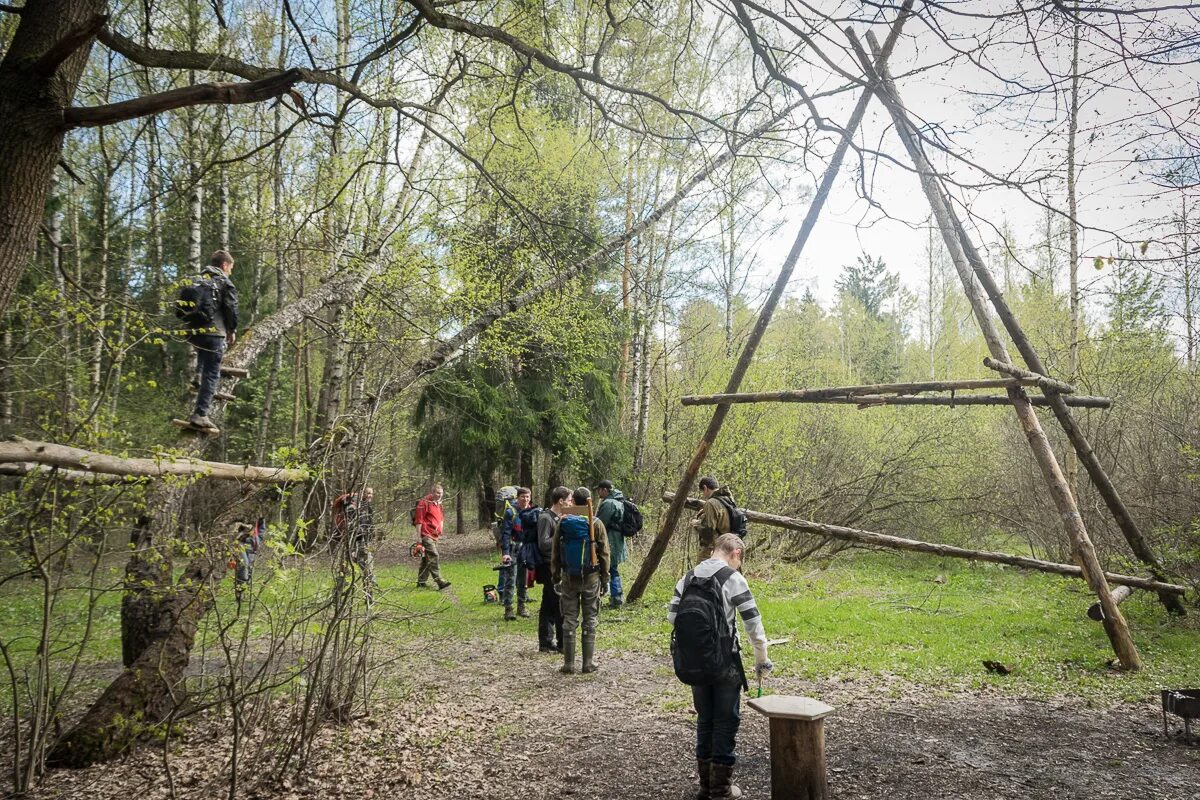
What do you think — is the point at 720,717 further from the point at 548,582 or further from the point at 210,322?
the point at 210,322

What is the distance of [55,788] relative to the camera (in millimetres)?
4895

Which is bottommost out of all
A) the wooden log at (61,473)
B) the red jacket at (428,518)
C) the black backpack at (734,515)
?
the red jacket at (428,518)

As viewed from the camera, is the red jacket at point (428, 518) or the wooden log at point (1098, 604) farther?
the red jacket at point (428, 518)

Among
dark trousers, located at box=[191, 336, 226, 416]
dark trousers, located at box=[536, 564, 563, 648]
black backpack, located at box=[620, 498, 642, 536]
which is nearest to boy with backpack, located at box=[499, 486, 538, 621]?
black backpack, located at box=[620, 498, 642, 536]

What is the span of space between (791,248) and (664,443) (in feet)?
20.9

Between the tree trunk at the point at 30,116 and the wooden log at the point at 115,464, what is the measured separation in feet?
3.75

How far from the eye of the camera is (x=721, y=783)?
4562mm

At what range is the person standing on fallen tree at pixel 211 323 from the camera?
270 inches

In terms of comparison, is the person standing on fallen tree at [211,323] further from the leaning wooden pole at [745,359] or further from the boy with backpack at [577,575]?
the leaning wooden pole at [745,359]

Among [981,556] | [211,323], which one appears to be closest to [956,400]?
[981,556]

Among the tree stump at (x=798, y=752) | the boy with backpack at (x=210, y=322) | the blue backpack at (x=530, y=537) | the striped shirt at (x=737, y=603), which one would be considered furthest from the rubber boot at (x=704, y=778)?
the boy with backpack at (x=210, y=322)

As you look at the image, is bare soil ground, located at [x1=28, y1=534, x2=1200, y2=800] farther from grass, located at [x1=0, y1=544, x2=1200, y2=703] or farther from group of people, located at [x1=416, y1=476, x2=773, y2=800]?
grass, located at [x1=0, y1=544, x2=1200, y2=703]

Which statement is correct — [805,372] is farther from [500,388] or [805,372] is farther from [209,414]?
[209,414]

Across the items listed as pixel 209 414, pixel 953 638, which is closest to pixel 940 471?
pixel 953 638
